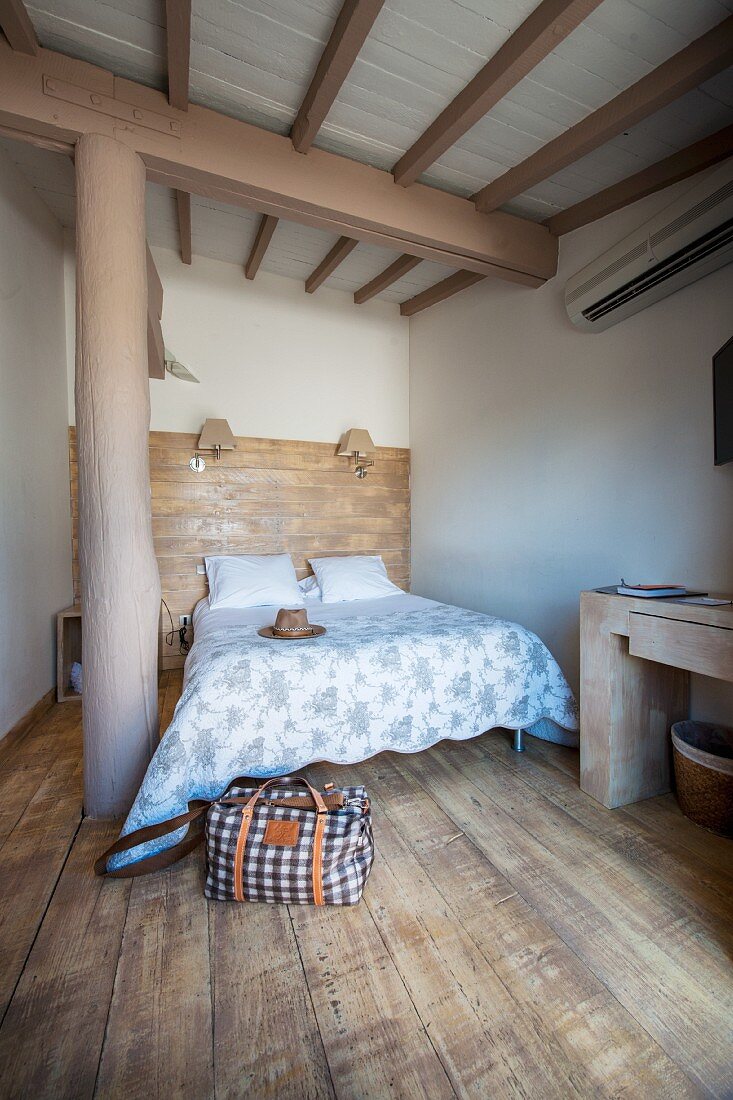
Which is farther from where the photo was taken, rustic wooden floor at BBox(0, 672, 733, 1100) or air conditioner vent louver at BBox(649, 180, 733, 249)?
air conditioner vent louver at BBox(649, 180, 733, 249)

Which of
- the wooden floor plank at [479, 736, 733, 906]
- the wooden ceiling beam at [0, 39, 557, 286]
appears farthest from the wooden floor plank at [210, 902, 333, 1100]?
the wooden ceiling beam at [0, 39, 557, 286]

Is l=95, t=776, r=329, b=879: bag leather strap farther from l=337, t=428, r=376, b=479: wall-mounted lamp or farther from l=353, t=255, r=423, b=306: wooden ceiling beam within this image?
l=353, t=255, r=423, b=306: wooden ceiling beam

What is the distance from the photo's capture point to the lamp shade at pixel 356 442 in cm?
381

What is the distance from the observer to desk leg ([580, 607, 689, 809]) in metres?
1.87

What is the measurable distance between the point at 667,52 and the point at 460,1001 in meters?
2.87

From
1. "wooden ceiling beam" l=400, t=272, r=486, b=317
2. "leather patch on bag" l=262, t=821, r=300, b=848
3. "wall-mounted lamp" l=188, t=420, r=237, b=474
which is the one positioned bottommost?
"leather patch on bag" l=262, t=821, r=300, b=848

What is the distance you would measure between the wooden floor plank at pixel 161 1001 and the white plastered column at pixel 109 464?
0.47 metres

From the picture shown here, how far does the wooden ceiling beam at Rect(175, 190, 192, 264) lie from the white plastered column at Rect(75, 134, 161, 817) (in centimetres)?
86

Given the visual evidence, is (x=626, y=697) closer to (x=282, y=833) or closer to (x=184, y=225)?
(x=282, y=833)

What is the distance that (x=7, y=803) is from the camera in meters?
1.86

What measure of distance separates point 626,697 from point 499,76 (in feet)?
7.50

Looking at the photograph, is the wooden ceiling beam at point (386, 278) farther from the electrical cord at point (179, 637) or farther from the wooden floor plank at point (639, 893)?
the wooden floor plank at point (639, 893)

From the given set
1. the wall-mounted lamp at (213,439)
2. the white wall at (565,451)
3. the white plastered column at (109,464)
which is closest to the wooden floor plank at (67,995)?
the white plastered column at (109,464)

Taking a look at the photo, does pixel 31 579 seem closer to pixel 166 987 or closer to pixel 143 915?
pixel 143 915
